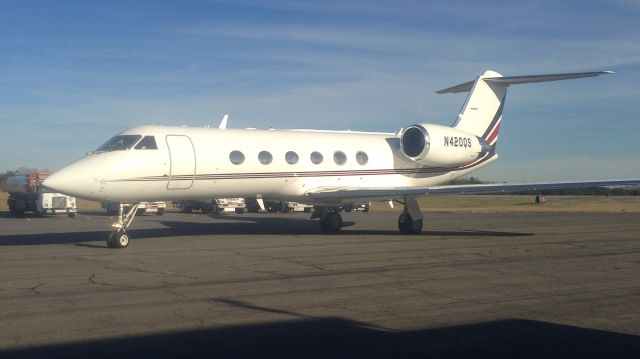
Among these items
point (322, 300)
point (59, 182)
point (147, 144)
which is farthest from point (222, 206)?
point (322, 300)

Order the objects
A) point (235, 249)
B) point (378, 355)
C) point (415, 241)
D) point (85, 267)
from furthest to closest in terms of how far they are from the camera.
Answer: point (415, 241), point (235, 249), point (85, 267), point (378, 355)

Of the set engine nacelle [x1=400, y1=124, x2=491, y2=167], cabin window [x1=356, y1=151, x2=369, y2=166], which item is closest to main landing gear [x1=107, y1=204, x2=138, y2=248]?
cabin window [x1=356, y1=151, x2=369, y2=166]

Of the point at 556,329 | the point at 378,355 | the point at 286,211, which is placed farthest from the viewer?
the point at 286,211

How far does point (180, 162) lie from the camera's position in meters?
18.8

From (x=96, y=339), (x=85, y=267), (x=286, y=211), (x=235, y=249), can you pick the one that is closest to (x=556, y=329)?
(x=96, y=339)

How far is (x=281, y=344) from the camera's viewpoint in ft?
23.5

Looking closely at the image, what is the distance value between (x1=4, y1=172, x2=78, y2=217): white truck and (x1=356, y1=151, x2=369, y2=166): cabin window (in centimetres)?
2119

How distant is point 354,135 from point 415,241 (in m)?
6.10

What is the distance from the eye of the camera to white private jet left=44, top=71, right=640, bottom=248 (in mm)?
17781

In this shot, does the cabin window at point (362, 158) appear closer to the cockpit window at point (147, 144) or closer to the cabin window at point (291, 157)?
the cabin window at point (291, 157)

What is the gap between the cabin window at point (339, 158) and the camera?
22.7 metres

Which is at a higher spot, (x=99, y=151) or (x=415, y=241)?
(x=99, y=151)

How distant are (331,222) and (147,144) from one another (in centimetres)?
764

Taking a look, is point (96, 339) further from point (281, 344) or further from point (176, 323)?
point (281, 344)
